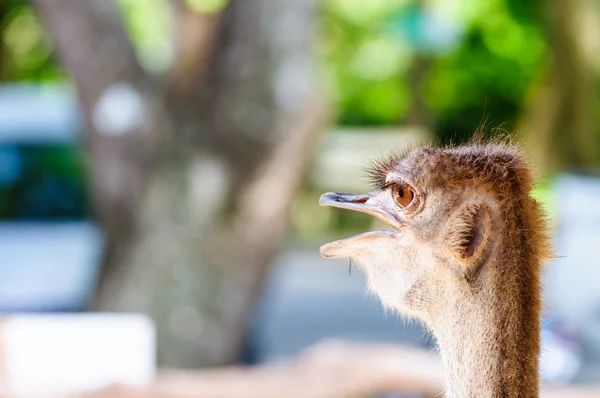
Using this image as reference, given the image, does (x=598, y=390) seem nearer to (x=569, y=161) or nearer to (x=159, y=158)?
(x=159, y=158)

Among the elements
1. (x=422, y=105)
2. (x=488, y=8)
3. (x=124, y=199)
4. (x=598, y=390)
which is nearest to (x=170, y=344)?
(x=124, y=199)

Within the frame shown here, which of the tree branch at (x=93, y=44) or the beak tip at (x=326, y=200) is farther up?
the tree branch at (x=93, y=44)

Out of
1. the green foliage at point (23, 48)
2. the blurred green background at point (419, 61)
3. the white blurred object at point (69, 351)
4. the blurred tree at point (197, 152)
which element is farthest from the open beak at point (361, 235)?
the green foliage at point (23, 48)

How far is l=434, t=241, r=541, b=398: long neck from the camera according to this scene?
7.02 feet

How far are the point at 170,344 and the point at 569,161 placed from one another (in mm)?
9579

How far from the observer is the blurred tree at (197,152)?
22.6 feet

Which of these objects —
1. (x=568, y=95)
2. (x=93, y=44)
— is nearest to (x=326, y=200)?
(x=93, y=44)

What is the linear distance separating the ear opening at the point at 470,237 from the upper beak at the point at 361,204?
0.46 feet

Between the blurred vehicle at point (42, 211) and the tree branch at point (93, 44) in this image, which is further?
the blurred vehicle at point (42, 211)

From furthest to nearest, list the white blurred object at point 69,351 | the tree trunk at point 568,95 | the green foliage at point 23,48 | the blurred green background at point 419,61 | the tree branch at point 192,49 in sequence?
the green foliage at point 23,48, the blurred green background at point 419,61, the tree trunk at point 568,95, the tree branch at point 192,49, the white blurred object at point 69,351

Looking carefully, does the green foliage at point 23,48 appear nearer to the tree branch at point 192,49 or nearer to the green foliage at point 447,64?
the green foliage at point 447,64

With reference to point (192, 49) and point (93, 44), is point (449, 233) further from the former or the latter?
point (93, 44)

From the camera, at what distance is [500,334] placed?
7.05 ft

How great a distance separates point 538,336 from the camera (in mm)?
2201
